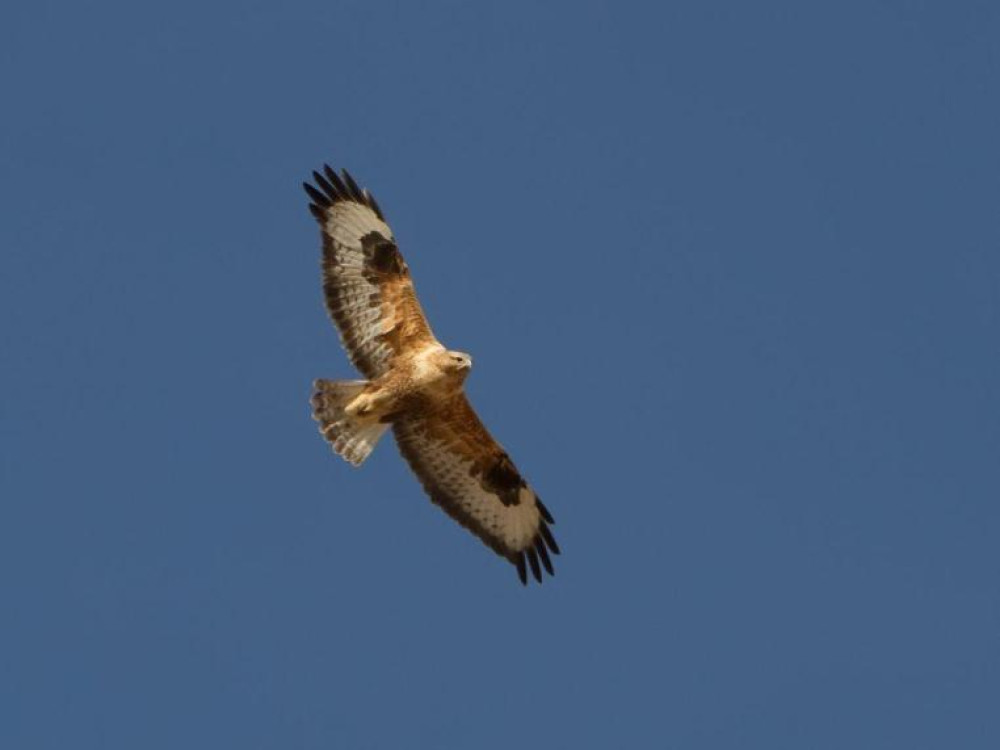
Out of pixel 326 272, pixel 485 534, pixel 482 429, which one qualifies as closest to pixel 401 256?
pixel 326 272

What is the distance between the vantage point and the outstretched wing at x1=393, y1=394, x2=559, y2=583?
14.2 m

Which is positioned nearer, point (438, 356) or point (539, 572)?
point (438, 356)

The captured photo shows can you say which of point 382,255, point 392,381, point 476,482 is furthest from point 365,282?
point 476,482

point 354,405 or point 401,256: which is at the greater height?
point 401,256

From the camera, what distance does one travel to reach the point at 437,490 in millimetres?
14469

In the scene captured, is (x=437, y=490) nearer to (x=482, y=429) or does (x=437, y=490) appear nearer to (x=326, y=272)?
(x=482, y=429)

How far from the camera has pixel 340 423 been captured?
14.0m

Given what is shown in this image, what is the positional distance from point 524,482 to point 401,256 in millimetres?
2085

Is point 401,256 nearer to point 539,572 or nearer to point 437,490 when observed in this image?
point 437,490

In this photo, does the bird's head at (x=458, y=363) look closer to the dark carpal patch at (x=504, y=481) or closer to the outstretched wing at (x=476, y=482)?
the outstretched wing at (x=476, y=482)

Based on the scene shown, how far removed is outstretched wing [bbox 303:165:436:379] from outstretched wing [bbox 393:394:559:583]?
604 mm

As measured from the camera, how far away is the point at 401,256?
14016 mm

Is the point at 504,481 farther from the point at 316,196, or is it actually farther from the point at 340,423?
the point at 316,196

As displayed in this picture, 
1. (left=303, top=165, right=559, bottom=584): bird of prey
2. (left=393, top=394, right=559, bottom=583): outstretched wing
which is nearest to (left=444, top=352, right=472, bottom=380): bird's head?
(left=303, top=165, right=559, bottom=584): bird of prey
